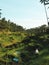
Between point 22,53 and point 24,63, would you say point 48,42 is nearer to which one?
point 22,53

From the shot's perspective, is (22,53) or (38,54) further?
(22,53)

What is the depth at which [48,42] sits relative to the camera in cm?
3041

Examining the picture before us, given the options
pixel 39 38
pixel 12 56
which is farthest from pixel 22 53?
pixel 39 38

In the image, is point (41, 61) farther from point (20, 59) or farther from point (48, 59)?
point (20, 59)

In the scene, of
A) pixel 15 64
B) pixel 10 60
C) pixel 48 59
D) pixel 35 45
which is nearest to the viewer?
pixel 48 59

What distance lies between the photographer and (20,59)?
27.0 metres

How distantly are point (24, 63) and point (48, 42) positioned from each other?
578 cm

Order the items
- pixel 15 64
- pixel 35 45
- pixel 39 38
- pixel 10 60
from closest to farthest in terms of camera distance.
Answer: pixel 15 64 → pixel 10 60 → pixel 35 45 → pixel 39 38

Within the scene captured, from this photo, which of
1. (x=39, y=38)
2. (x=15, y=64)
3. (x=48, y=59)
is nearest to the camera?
(x=48, y=59)

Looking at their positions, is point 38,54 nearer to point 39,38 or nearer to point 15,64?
point 15,64

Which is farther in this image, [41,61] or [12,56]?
[12,56]

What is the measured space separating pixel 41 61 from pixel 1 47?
1366 cm

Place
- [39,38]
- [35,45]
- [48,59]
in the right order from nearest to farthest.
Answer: [48,59]
[35,45]
[39,38]

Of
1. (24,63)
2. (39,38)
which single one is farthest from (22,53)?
(39,38)
